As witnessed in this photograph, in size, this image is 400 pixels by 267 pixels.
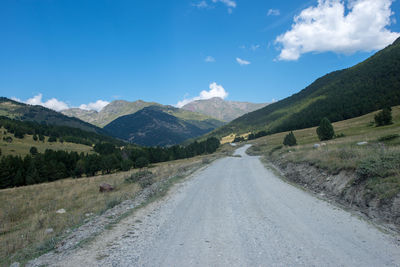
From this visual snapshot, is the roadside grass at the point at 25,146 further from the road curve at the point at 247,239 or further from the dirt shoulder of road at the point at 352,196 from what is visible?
the dirt shoulder of road at the point at 352,196

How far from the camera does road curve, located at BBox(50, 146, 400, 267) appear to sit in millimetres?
4664

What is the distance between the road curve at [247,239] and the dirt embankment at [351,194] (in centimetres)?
80

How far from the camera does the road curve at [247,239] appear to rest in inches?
184

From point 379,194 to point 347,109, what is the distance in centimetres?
16301

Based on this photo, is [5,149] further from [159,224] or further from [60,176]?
[159,224]

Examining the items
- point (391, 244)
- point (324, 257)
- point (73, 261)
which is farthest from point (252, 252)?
point (73, 261)

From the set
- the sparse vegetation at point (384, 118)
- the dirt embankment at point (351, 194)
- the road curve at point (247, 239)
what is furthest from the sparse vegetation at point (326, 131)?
the road curve at point (247, 239)

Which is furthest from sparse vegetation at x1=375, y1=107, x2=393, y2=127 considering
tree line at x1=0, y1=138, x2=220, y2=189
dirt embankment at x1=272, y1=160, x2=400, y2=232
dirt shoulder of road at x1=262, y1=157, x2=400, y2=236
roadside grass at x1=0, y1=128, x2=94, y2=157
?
roadside grass at x1=0, y1=128, x2=94, y2=157

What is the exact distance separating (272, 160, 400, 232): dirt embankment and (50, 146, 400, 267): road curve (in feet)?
2.62

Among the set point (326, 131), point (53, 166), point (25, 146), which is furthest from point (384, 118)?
point (25, 146)

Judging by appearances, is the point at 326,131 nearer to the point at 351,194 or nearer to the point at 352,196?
the point at 351,194

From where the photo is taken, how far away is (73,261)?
482cm

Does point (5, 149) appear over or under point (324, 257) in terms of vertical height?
over

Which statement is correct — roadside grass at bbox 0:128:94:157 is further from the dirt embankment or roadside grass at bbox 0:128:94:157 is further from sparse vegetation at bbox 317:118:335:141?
the dirt embankment
